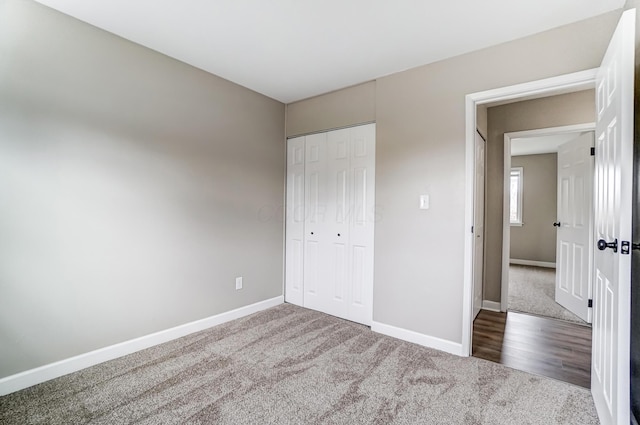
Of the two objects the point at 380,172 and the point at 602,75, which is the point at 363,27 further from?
the point at 602,75

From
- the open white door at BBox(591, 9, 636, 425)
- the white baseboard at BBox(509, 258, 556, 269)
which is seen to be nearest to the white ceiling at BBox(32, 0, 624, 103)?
the open white door at BBox(591, 9, 636, 425)

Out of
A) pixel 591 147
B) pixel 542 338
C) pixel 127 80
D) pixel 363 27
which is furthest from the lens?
pixel 591 147

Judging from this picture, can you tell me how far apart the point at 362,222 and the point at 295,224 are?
0.92 metres

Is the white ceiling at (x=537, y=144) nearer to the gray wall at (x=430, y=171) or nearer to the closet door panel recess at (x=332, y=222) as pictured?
the gray wall at (x=430, y=171)

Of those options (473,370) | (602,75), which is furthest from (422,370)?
(602,75)

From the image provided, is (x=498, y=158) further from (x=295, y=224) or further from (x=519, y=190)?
(x=519, y=190)

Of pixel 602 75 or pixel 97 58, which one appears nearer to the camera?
pixel 602 75

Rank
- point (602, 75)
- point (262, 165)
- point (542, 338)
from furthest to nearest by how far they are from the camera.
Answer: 1. point (262, 165)
2. point (542, 338)
3. point (602, 75)

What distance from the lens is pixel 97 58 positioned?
220cm

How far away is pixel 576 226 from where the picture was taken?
11.4 feet

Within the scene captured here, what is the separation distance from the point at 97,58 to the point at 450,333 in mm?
3433

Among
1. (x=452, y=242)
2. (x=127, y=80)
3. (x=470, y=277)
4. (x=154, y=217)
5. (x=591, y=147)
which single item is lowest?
(x=470, y=277)

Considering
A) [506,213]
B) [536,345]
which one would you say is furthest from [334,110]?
[536,345]

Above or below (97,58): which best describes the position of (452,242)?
below
